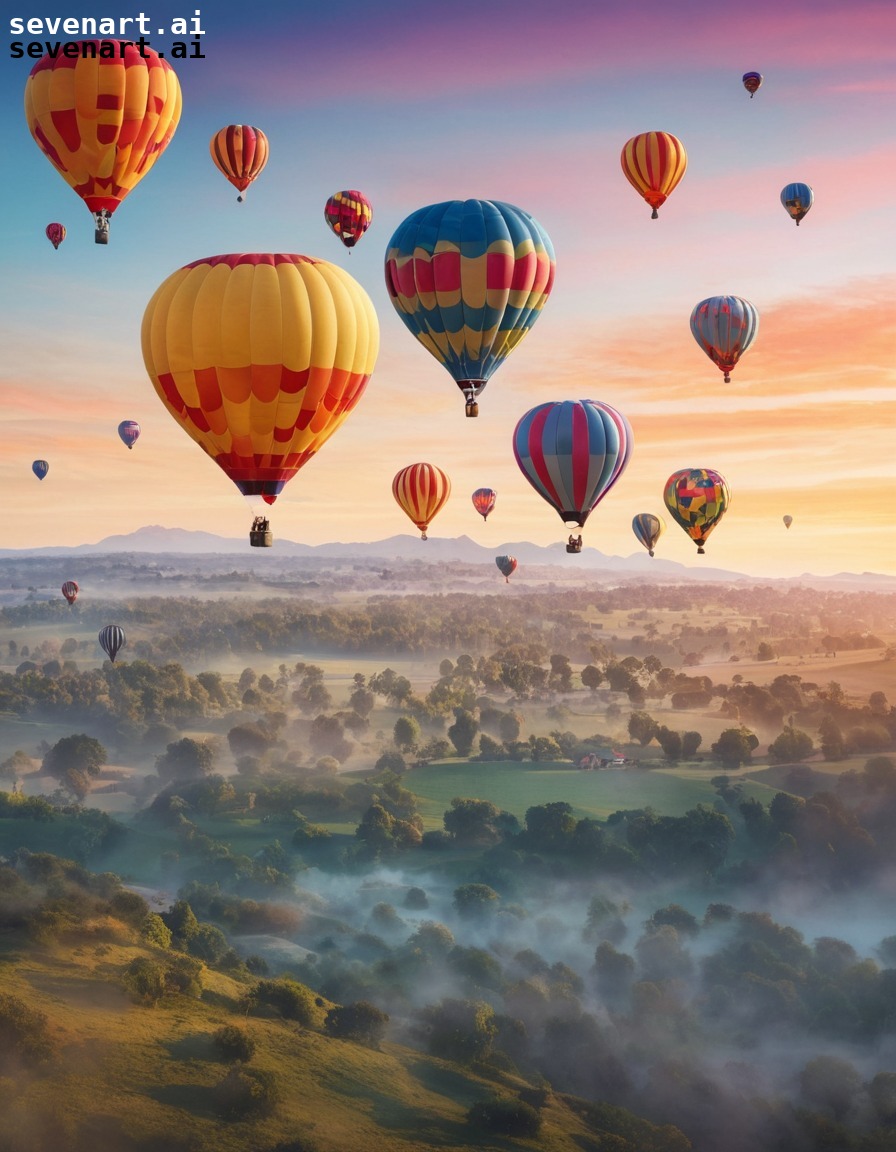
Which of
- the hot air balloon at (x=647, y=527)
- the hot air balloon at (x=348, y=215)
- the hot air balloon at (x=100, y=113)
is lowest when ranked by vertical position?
the hot air balloon at (x=647, y=527)

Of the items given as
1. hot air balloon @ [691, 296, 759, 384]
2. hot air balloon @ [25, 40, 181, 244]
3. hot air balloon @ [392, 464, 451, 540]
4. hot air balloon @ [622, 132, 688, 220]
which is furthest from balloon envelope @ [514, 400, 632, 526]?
hot air balloon @ [392, 464, 451, 540]

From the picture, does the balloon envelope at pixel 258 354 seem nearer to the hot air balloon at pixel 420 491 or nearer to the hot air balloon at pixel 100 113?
the hot air balloon at pixel 100 113

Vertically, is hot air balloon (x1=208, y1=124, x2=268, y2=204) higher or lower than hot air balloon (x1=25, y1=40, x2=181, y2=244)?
higher

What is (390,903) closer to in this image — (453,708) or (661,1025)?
(661,1025)

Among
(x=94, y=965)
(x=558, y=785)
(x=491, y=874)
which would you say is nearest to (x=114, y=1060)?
(x=94, y=965)

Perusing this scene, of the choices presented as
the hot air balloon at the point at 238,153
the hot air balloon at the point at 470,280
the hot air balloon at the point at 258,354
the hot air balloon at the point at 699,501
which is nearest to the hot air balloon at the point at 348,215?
the hot air balloon at the point at 238,153

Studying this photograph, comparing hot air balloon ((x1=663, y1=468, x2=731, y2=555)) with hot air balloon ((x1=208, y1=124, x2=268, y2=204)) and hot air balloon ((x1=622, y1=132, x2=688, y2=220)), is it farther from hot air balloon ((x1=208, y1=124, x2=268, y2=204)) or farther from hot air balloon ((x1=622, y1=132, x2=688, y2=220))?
hot air balloon ((x1=208, y1=124, x2=268, y2=204))
